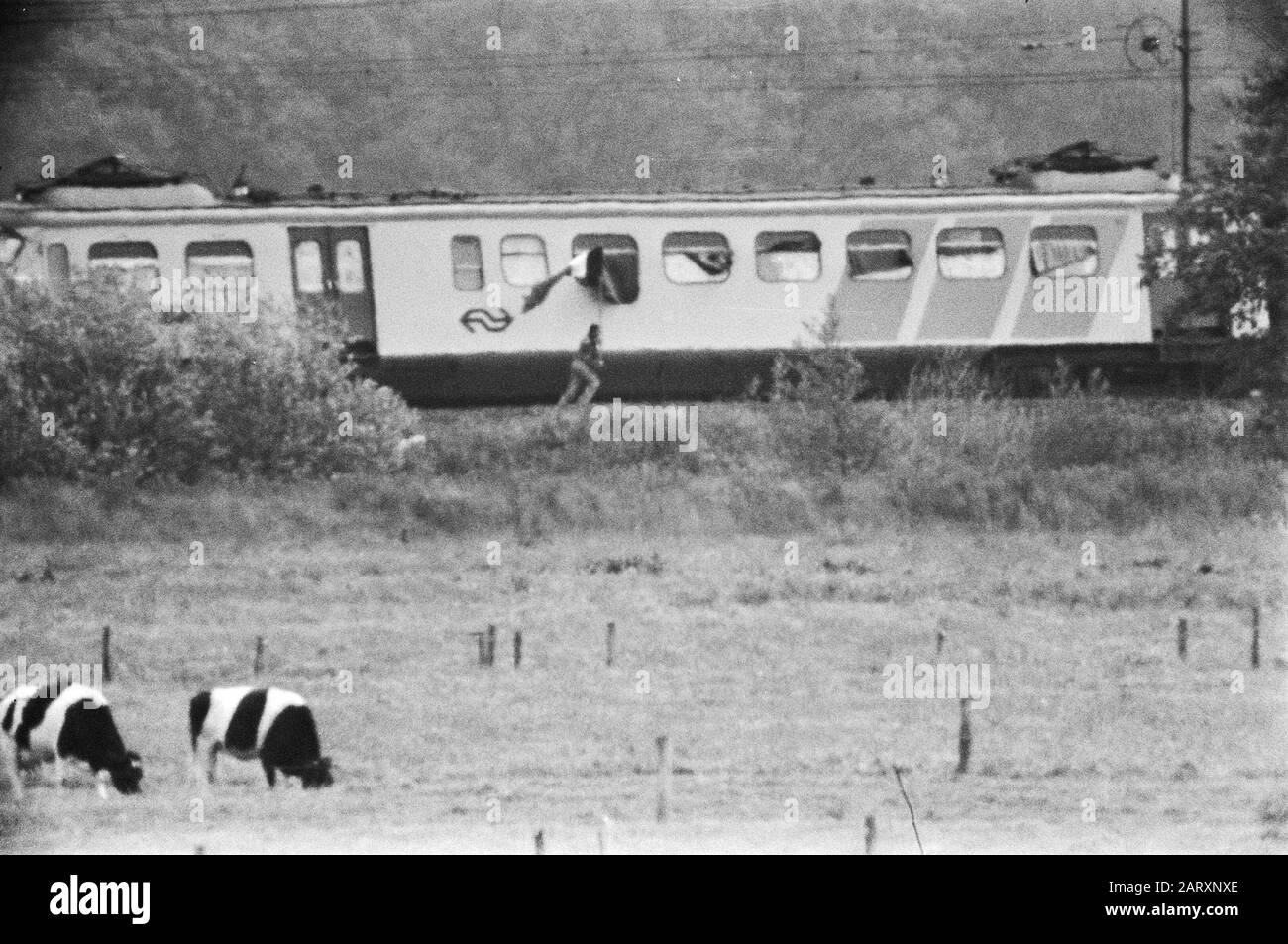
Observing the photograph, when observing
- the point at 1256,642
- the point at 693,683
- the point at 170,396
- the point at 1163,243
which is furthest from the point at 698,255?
the point at 1256,642

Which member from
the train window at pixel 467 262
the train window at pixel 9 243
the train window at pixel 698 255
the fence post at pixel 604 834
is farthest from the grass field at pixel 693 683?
the train window at pixel 9 243

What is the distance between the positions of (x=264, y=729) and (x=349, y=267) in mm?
9816

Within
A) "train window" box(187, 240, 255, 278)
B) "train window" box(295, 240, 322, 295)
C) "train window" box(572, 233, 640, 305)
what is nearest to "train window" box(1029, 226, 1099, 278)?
"train window" box(572, 233, 640, 305)

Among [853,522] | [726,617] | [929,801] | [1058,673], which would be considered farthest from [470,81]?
[929,801]

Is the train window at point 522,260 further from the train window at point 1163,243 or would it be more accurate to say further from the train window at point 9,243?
the train window at point 1163,243

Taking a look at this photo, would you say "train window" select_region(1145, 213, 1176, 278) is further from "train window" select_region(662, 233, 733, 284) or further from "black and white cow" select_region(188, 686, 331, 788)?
"black and white cow" select_region(188, 686, 331, 788)

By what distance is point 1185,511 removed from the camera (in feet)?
66.4

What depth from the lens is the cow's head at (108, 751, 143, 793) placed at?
1216 cm

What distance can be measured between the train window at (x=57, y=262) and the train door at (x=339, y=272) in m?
2.13

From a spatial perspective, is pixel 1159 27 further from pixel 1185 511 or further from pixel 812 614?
pixel 812 614

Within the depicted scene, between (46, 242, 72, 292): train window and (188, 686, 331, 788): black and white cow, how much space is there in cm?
972

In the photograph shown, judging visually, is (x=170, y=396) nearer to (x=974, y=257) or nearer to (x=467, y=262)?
(x=467, y=262)

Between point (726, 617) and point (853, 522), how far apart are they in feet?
12.0
